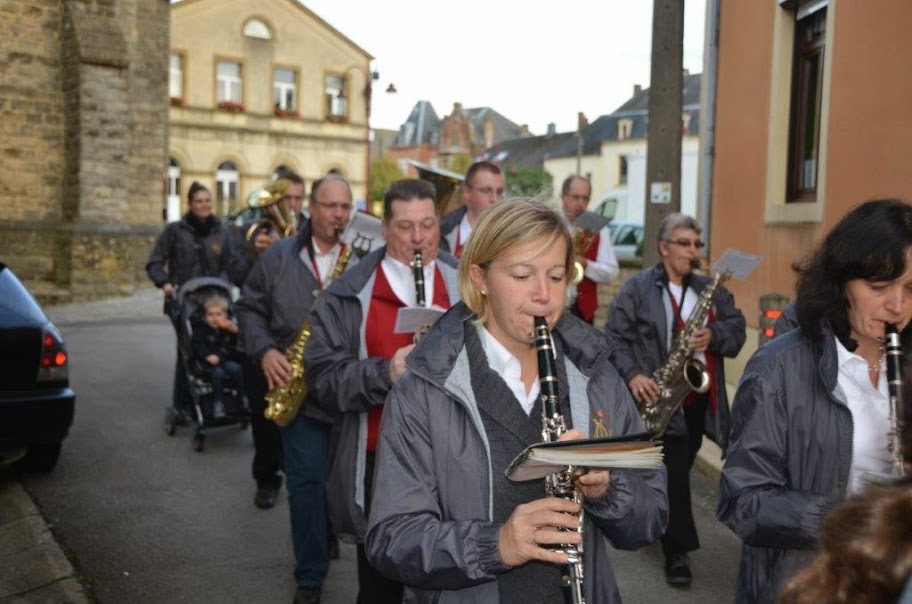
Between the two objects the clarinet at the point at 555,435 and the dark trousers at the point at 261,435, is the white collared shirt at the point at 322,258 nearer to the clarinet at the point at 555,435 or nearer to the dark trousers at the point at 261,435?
the dark trousers at the point at 261,435

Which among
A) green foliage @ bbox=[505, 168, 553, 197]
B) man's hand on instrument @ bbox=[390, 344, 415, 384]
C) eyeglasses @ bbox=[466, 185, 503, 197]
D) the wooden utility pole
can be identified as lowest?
man's hand on instrument @ bbox=[390, 344, 415, 384]

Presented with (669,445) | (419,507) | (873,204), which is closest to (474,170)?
(669,445)

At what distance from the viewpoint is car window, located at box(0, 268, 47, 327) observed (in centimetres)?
637

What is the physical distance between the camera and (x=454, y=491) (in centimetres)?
249

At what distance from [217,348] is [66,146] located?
13401 millimetres

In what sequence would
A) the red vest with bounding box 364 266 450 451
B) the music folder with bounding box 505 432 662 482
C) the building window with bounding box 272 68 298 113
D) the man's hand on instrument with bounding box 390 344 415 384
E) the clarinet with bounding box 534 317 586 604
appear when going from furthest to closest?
1. the building window with bounding box 272 68 298 113
2. the red vest with bounding box 364 266 450 451
3. the man's hand on instrument with bounding box 390 344 415 384
4. the clarinet with bounding box 534 317 586 604
5. the music folder with bounding box 505 432 662 482

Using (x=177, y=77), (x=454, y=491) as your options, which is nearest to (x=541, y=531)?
(x=454, y=491)

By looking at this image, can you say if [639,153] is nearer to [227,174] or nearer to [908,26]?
[227,174]

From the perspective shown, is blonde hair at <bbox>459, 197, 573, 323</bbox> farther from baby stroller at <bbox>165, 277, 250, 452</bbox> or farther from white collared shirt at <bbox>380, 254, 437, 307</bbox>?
baby stroller at <bbox>165, 277, 250, 452</bbox>

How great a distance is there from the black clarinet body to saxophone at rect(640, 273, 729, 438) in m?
2.02

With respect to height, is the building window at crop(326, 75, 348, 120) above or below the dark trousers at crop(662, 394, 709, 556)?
above

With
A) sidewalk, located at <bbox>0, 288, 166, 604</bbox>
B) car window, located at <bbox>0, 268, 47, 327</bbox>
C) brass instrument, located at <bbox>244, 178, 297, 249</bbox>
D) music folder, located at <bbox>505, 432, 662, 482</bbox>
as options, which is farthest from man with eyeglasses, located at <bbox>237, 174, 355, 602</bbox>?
music folder, located at <bbox>505, 432, 662, 482</bbox>

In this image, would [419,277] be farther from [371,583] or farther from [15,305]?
[15,305]

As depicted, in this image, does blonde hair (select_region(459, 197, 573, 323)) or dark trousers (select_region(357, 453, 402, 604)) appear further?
dark trousers (select_region(357, 453, 402, 604))
